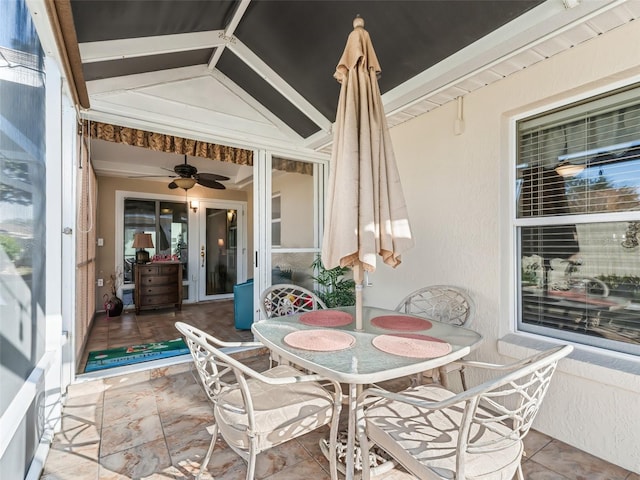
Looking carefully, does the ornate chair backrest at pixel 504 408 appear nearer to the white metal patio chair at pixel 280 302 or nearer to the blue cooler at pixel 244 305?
the white metal patio chair at pixel 280 302

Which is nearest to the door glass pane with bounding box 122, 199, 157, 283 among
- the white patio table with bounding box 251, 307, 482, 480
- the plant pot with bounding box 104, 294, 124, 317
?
the plant pot with bounding box 104, 294, 124, 317

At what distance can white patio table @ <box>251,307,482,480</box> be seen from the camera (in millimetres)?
1280

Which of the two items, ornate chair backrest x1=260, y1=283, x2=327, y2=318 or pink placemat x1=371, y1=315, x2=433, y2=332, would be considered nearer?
pink placemat x1=371, y1=315, x2=433, y2=332

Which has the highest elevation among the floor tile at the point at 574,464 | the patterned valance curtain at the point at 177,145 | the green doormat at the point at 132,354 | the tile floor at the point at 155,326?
the patterned valance curtain at the point at 177,145

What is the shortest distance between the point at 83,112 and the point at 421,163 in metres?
2.83

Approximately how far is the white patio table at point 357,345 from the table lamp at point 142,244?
427cm

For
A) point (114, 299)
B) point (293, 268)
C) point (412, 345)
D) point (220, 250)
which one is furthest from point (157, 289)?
point (412, 345)

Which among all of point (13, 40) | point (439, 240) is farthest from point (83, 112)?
point (439, 240)

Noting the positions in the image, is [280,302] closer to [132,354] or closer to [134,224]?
[132,354]

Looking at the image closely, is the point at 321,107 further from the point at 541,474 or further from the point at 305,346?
the point at 541,474

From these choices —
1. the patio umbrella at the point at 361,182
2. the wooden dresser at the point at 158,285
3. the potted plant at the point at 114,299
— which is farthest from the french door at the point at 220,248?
the patio umbrella at the point at 361,182

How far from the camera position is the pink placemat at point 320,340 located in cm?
149

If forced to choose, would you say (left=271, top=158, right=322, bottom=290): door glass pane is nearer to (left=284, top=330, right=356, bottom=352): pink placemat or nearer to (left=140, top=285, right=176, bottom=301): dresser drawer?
(left=284, top=330, right=356, bottom=352): pink placemat

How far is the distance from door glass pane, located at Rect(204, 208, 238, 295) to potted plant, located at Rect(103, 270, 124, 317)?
152 centimetres
